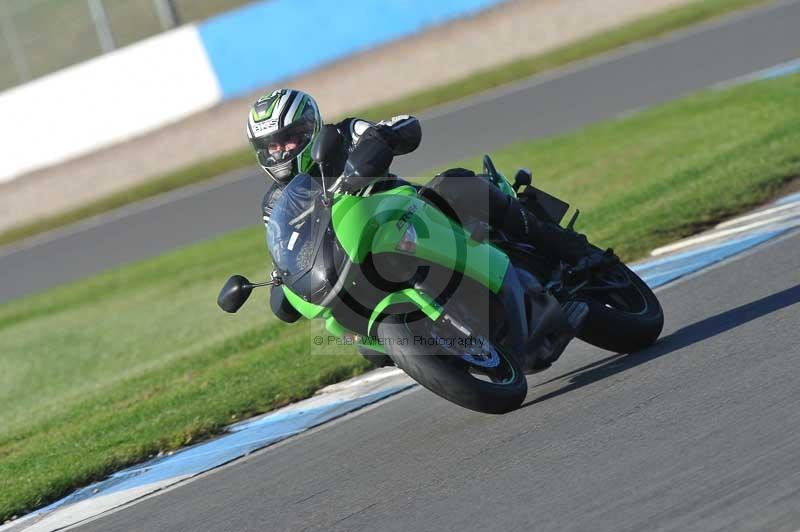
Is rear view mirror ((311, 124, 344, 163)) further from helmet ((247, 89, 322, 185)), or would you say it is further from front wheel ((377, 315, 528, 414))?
helmet ((247, 89, 322, 185))

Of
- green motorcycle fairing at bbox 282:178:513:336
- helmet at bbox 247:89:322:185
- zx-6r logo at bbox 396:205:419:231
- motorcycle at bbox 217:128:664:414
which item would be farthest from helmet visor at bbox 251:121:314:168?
zx-6r logo at bbox 396:205:419:231

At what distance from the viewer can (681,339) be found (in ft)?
21.6

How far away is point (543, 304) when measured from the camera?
6121 millimetres

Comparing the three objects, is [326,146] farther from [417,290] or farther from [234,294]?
[234,294]

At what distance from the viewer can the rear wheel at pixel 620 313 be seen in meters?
6.45

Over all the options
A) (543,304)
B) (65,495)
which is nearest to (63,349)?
(65,495)

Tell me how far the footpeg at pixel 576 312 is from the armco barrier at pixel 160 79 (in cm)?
1716

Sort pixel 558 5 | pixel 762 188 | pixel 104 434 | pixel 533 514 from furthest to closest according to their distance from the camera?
pixel 558 5
pixel 762 188
pixel 104 434
pixel 533 514

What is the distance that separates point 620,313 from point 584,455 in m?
1.67

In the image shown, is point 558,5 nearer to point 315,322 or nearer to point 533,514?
point 315,322

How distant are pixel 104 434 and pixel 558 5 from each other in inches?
715

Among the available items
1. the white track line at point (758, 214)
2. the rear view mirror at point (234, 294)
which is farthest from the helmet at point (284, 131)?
the white track line at point (758, 214)

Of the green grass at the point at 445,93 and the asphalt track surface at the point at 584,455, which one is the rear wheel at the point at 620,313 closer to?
the asphalt track surface at the point at 584,455

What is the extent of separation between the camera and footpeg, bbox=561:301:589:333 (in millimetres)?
6164
